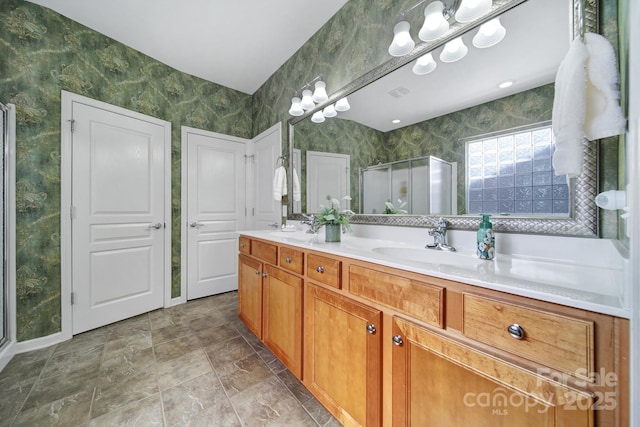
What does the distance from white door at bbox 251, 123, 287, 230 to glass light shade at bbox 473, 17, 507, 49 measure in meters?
1.86

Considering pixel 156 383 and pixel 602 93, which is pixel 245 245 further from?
pixel 602 93

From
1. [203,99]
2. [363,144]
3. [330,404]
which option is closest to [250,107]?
[203,99]

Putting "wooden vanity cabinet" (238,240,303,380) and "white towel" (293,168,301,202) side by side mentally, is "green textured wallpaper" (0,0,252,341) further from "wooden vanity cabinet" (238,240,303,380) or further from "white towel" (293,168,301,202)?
"white towel" (293,168,301,202)

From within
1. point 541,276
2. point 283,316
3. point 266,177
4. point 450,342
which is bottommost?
point 283,316

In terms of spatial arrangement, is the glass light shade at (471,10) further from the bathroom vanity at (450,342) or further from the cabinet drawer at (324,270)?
the cabinet drawer at (324,270)

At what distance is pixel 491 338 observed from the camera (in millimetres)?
631

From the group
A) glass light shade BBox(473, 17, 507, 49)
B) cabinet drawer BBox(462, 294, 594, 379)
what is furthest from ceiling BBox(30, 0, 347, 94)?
cabinet drawer BBox(462, 294, 594, 379)

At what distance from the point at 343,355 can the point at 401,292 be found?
45 cm

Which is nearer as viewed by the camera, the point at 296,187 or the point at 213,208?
the point at 296,187

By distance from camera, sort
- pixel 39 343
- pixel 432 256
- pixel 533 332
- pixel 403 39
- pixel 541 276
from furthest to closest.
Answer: pixel 39 343, pixel 403 39, pixel 432 256, pixel 541 276, pixel 533 332

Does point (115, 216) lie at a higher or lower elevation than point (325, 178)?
lower

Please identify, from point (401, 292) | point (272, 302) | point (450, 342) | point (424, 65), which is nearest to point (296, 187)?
point (272, 302)

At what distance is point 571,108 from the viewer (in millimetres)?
618

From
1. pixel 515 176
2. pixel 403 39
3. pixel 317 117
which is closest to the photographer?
pixel 515 176
